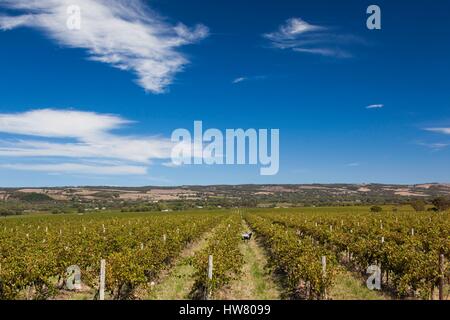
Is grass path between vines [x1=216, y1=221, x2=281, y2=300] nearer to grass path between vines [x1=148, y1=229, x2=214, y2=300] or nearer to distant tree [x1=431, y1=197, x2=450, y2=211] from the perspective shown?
grass path between vines [x1=148, y1=229, x2=214, y2=300]

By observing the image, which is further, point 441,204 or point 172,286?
point 441,204

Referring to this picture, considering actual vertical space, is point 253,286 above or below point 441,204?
below

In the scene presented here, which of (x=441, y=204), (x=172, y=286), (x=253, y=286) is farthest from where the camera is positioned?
(x=441, y=204)

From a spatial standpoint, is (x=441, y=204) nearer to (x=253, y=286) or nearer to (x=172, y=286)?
(x=253, y=286)

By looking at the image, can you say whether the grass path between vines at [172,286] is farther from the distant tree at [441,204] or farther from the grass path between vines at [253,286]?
the distant tree at [441,204]

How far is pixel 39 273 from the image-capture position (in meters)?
14.6

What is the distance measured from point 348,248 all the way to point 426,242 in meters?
5.34

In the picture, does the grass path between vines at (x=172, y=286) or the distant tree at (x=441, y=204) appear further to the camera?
the distant tree at (x=441, y=204)

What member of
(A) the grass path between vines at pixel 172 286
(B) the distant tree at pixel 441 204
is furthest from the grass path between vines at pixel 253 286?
(B) the distant tree at pixel 441 204

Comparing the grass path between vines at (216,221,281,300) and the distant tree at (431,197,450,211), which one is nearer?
the grass path between vines at (216,221,281,300)

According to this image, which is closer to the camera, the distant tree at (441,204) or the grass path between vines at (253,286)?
the grass path between vines at (253,286)

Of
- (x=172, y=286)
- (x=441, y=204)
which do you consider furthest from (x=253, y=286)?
(x=441, y=204)

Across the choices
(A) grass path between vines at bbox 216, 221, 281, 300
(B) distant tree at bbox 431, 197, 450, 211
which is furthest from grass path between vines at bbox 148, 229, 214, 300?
(B) distant tree at bbox 431, 197, 450, 211
